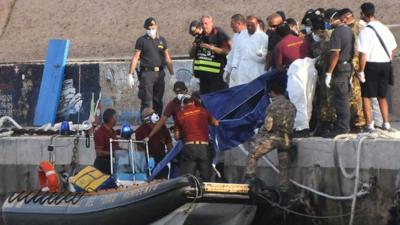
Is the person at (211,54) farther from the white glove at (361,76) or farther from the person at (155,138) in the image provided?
the white glove at (361,76)

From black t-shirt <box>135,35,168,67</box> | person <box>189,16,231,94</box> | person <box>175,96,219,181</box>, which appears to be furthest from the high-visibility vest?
person <box>175,96,219,181</box>

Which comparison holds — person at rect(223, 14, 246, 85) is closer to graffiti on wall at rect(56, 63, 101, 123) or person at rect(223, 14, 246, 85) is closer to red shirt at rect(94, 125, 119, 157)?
red shirt at rect(94, 125, 119, 157)

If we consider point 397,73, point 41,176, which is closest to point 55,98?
point 41,176

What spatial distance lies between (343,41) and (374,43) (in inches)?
14.8

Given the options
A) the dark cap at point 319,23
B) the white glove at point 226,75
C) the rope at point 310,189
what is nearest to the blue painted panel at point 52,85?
the white glove at point 226,75

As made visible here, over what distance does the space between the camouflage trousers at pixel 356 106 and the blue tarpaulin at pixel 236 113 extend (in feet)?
3.55

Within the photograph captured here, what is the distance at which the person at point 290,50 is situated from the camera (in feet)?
43.6

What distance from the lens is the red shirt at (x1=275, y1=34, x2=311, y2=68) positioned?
1328 cm

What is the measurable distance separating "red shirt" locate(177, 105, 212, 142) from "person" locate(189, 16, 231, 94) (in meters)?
1.93

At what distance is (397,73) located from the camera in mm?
16234

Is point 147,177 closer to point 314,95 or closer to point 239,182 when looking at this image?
point 239,182

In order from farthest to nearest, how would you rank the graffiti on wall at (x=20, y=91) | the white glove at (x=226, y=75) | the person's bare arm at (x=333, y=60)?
1. the graffiti on wall at (x=20, y=91)
2. the white glove at (x=226, y=75)
3. the person's bare arm at (x=333, y=60)

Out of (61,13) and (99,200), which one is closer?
(99,200)

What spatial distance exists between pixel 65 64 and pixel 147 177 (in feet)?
20.4
